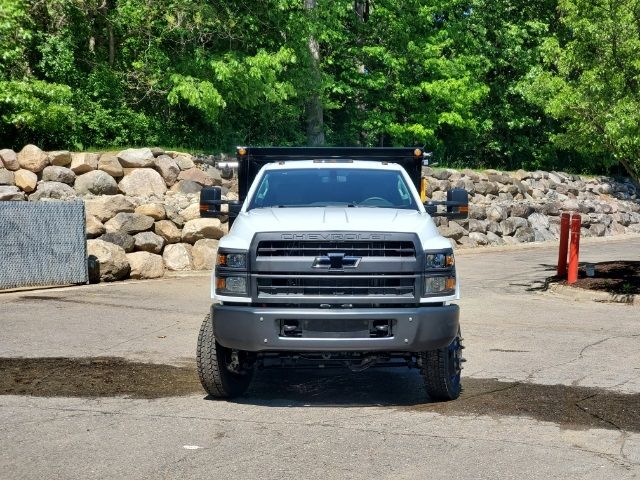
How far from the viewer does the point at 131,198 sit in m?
23.8

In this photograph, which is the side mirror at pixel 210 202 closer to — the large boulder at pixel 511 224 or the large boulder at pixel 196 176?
the large boulder at pixel 196 176

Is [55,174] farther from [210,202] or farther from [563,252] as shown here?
[210,202]

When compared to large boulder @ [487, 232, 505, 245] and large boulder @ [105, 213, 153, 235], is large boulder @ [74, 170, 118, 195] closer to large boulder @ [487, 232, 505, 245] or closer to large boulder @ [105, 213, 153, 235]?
large boulder @ [105, 213, 153, 235]

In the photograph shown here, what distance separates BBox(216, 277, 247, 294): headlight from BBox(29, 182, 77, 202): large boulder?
629 inches

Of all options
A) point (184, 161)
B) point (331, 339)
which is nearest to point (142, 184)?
point (184, 161)

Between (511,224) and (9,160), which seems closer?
(9,160)

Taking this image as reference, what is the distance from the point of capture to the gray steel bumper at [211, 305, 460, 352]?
28.2 feet

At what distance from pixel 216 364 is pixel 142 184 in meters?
17.3

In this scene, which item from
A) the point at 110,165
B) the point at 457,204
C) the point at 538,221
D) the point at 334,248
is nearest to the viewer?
the point at 334,248

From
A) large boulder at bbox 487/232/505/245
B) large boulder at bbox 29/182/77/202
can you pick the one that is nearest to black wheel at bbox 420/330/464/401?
large boulder at bbox 29/182/77/202

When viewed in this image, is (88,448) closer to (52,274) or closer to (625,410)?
(625,410)

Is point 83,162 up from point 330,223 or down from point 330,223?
down

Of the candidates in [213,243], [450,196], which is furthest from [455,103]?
[450,196]

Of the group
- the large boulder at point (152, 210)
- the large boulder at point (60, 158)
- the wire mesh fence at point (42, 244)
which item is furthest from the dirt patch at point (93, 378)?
the large boulder at point (60, 158)
